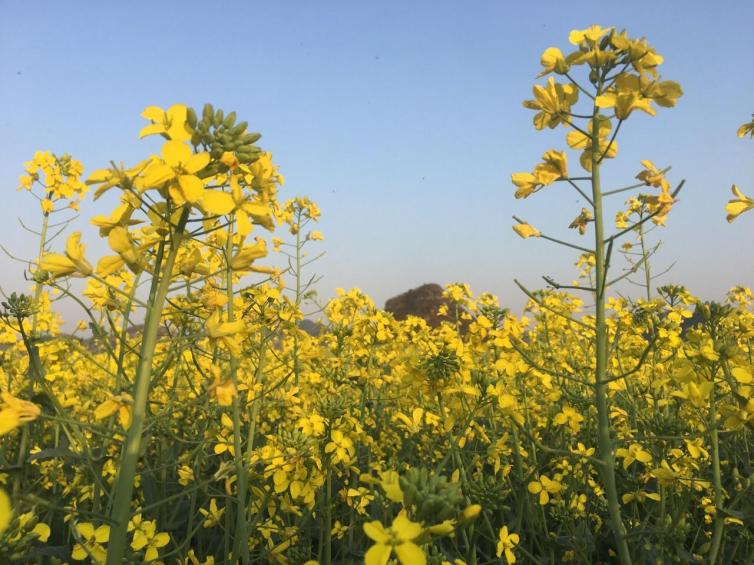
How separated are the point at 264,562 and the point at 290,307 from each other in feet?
5.42

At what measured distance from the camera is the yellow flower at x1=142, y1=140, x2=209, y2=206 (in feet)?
4.72

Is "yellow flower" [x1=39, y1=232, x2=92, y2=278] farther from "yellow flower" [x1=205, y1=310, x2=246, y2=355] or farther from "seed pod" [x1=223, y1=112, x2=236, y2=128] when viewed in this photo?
"seed pod" [x1=223, y1=112, x2=236, y2=128]

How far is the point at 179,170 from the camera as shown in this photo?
4.87 feet

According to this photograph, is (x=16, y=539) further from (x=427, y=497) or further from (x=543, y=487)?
(x=543, y=487)

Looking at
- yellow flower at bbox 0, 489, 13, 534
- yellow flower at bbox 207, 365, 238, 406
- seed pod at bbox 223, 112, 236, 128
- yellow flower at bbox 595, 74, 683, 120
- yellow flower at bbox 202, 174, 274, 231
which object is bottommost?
yellow flower at bbox 0, 489, 13, 534

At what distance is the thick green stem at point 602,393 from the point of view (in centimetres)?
200

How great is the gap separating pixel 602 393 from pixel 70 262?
2.08 m

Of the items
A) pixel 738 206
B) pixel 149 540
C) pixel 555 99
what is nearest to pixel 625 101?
pixel 555 99

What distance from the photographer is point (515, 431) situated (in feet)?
10.2

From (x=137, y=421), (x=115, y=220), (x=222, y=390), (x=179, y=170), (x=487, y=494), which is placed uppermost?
(x=179, y=170)

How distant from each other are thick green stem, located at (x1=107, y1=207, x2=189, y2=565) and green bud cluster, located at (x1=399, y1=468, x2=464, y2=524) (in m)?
0.82

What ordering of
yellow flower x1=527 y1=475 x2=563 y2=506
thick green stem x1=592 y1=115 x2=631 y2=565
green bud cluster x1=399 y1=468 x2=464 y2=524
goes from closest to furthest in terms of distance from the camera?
green bud cluster x1=399 y1=468 x2=464 y2=524 → thick green stem x1=592 y1=115 x2=631 y2=565 → yellow flower x1=527 y1=475 x2=563 y2=506

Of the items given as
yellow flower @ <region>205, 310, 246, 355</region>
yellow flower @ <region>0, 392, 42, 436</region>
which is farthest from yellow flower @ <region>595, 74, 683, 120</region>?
yellow flower @ <region>0, 392, 42, 436</region>

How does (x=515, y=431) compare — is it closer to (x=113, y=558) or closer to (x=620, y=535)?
(x=620, y=535)
